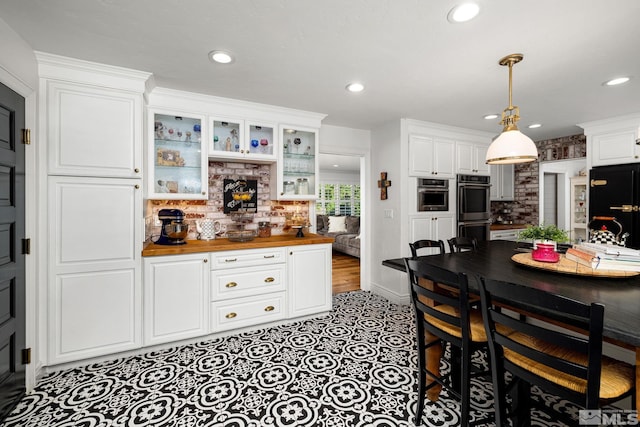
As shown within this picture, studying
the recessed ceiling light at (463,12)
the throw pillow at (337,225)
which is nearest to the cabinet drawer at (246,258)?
the recessed ceiling light at (463,12)

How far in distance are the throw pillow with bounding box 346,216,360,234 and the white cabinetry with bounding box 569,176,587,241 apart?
15.0ft

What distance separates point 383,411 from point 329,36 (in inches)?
98.6

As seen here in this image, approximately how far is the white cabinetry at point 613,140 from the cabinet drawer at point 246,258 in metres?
4.40

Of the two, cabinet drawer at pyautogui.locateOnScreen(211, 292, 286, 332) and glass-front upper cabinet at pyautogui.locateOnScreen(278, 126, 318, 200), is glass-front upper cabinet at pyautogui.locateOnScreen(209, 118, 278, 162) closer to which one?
glass-front upper cabinet at pyautogui.locateOnScreen(278, 126, 318, 200)

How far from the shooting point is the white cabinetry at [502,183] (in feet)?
17.3

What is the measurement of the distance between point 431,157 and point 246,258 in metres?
2.83

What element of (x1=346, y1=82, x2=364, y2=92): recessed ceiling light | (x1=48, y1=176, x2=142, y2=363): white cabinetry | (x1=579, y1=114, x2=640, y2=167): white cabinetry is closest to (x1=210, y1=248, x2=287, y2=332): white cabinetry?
(x1=48, y1=176, x2=142, y2=363): white cabinetry

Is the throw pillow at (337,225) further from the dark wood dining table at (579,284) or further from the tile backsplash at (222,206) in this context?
the dark wood dining table at (579,284)

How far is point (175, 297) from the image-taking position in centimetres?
270

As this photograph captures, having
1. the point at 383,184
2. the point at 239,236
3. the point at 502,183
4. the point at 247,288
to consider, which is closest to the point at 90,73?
the point at 239,236

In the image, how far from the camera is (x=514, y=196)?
5.50 m

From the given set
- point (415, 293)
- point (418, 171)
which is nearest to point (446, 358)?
point (415, 293)

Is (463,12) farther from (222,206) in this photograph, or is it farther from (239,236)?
(222,206)

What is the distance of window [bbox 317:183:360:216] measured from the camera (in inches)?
375
